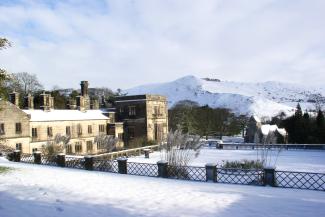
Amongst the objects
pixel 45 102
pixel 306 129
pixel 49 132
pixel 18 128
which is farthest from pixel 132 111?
pixel 306 129

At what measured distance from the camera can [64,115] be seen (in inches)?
A: 1735

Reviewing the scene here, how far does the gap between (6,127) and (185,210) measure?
32.0 metres

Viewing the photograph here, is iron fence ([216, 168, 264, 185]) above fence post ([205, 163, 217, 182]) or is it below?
below

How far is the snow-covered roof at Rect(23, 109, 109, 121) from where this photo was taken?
4124cm

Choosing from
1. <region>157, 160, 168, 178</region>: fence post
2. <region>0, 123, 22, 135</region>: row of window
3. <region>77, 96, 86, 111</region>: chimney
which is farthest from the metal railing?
<region>77, 96, 86, 111</region>: chimney

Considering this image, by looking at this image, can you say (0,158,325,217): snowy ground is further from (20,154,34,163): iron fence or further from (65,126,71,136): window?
(65,126,71,136): window

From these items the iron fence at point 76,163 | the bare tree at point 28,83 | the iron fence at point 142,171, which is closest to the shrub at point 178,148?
the iron fence at point 142,171

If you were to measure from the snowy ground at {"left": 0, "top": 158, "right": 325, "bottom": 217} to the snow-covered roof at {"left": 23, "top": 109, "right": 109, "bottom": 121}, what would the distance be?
26.2 meters

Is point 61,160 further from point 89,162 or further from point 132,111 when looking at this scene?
point 132,111

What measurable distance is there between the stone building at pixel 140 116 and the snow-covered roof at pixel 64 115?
2971 millimetres

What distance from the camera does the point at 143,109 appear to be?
49.7 meters

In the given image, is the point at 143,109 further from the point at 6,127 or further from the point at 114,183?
the point at 114,183

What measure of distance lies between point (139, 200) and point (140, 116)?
3785 cm

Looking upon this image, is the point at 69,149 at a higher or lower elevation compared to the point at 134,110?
lower
